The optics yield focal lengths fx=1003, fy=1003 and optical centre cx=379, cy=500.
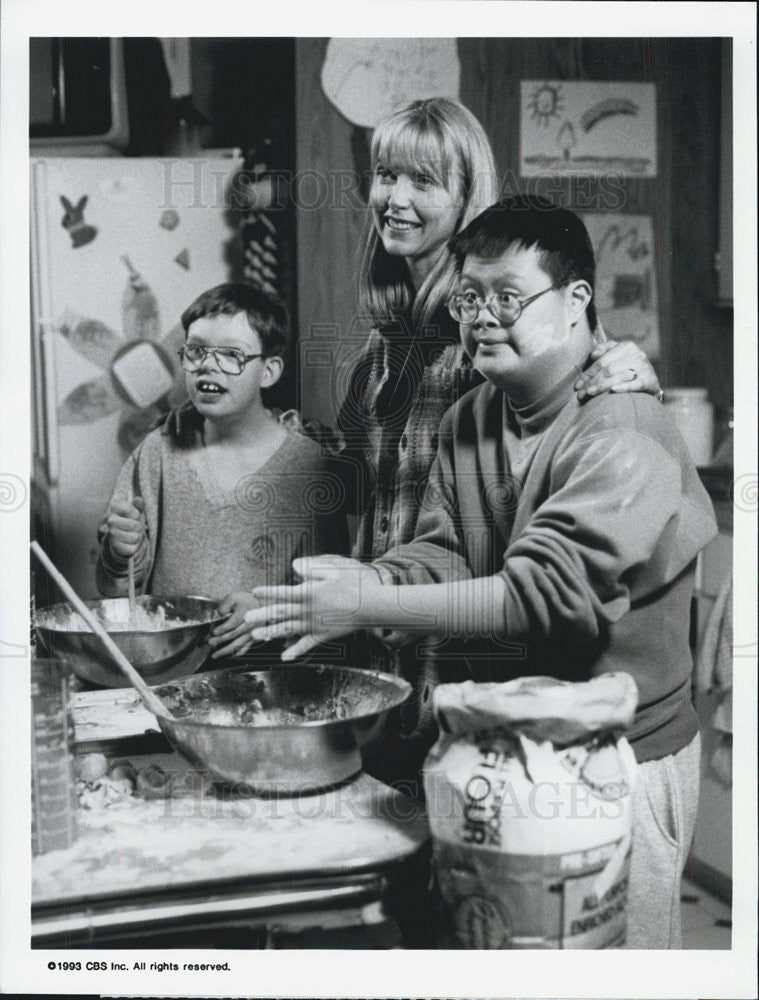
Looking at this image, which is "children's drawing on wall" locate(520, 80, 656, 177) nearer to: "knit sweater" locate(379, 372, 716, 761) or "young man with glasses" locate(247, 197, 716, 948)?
"young man with glasses" locate(247, 197, 716, 948)

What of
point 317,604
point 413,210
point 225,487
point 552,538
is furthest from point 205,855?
point 413,210

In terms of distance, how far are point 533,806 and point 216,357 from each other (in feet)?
2.11

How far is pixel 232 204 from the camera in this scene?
120cm

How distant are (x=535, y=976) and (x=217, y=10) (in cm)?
121

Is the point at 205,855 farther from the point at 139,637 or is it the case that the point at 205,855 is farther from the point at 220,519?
the point at 220,519

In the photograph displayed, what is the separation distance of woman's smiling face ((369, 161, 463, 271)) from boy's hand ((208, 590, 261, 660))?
1.48 feet

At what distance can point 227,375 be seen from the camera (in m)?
1.21

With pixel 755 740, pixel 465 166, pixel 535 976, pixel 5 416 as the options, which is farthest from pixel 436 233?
pixel 535 976

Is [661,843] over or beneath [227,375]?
beneath

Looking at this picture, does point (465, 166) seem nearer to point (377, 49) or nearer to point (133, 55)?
point (377, 49)

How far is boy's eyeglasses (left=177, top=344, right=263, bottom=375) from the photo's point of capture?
1.20 meters

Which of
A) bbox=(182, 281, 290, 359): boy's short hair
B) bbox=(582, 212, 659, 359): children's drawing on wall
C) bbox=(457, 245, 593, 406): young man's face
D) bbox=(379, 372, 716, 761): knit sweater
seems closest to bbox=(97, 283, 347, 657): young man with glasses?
bbox=(182, 281, 290, 359): boy's short hair

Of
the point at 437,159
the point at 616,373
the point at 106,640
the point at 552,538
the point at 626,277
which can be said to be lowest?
the point at 106,640

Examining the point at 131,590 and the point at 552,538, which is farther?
the point at 131,590
